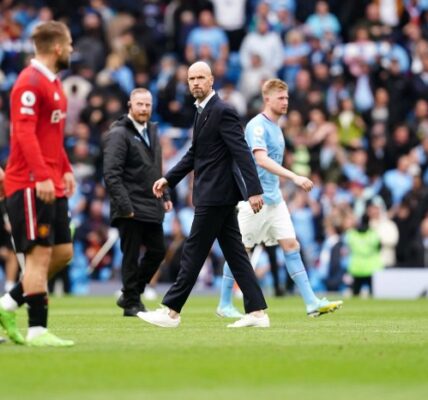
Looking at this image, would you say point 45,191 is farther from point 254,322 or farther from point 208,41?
point 208,41

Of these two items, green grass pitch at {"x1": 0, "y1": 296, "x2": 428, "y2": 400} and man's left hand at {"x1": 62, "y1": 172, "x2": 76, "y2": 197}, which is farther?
man's left hand at {"x1": 62, "y1": 172, "x2": 76, "y2": 197}

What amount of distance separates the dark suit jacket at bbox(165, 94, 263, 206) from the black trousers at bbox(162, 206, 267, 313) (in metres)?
0.13

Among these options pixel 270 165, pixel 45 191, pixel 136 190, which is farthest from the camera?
pixel 136 190

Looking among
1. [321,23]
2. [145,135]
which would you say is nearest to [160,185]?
[145,135]

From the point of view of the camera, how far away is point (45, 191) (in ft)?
34.6

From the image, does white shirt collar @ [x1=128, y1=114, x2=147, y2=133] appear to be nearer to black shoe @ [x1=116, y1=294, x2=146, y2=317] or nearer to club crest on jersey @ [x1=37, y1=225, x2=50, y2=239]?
black shoe @ [x1=116, y1=294, x2=146, y2=317]

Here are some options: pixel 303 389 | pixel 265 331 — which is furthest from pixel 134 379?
pixel 265 331

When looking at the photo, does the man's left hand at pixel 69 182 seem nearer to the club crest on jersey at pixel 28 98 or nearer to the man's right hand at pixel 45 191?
the man's right hand at pixel 45 191

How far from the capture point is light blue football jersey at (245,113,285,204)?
Answer: 15.0m

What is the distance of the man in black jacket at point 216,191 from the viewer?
1300cm

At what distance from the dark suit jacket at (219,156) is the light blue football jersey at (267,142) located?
6.03 ft

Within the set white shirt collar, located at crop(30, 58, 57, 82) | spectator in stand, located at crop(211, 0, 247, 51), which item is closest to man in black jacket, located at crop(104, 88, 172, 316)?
white shirt collar, located at crop(30, 58, 57, 82)

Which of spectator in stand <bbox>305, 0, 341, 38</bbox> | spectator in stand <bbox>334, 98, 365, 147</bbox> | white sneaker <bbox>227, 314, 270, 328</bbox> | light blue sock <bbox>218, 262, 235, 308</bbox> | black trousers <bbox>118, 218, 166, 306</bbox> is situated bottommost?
white sneaker <bbox>227, 314, 270, 328</bbox>

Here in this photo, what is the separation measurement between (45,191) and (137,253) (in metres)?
5.89
